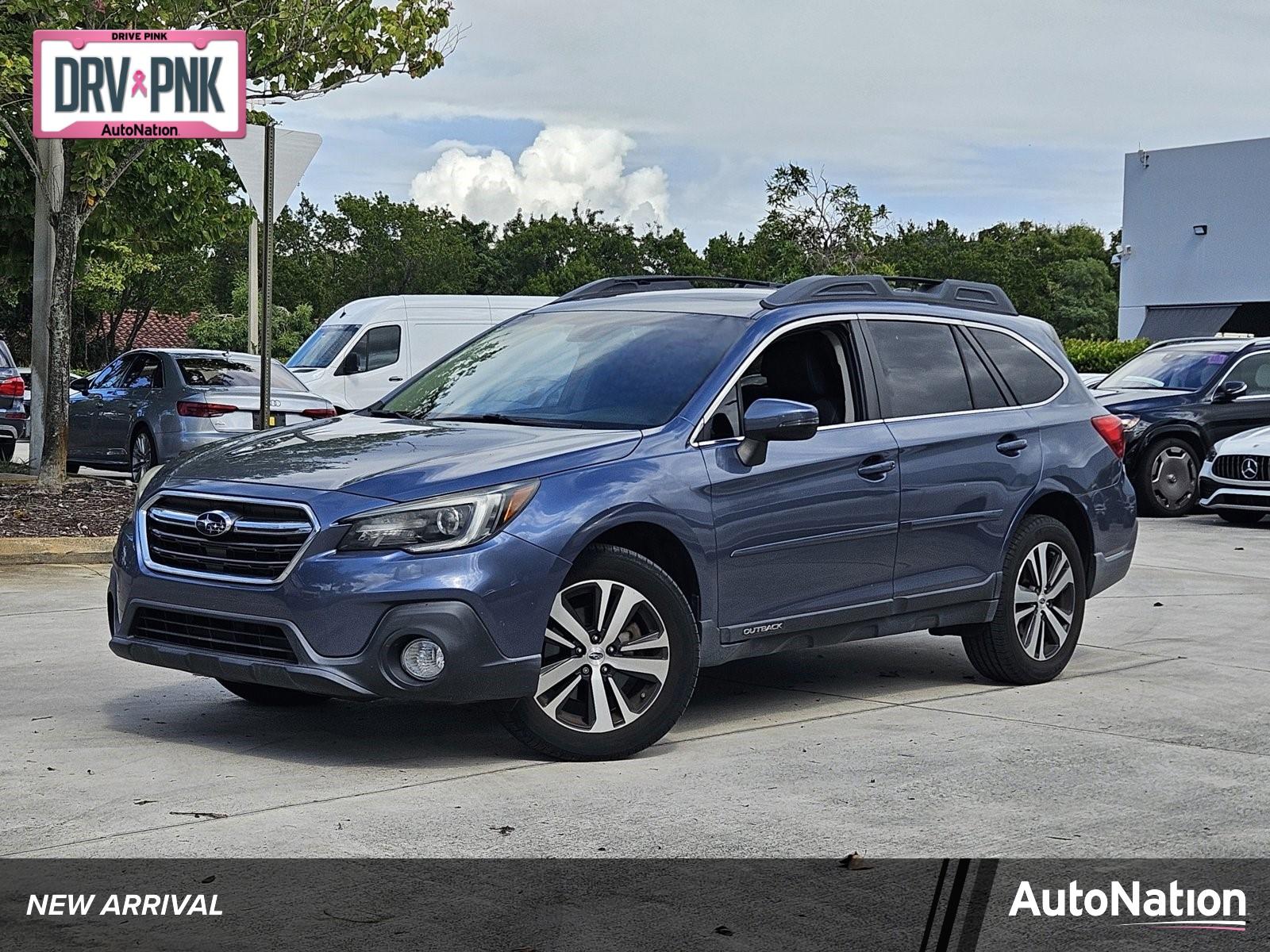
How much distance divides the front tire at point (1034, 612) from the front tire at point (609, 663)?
2208 mm

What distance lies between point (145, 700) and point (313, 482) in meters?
1.91

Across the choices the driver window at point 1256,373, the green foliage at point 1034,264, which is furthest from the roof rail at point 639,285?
the green foliage at point 1034,264

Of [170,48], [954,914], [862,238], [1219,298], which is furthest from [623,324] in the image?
[862,238]

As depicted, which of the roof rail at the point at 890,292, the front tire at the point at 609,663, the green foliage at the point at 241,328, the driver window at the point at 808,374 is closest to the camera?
the front tire at the point at 609,663

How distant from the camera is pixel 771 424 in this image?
6.77 metres

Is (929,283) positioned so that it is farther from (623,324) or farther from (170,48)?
(170,48)

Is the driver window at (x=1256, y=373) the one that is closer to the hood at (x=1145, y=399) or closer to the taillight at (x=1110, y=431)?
the hood at (x=1145, y=399)

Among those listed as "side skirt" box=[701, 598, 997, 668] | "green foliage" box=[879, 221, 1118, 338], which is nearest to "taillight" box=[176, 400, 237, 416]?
"side skirt" box=[701, 598, 997, 668]

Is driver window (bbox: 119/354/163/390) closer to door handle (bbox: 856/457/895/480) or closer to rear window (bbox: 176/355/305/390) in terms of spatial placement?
rear window (bbox: 176/355/305/390)

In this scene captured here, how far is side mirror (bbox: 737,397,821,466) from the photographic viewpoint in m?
6.78

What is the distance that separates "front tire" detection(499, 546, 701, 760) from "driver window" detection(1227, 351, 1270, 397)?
46.3ft

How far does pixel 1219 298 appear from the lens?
40.2m

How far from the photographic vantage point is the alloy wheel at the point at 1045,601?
8258 mm

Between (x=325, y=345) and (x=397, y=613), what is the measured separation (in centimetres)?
1864
